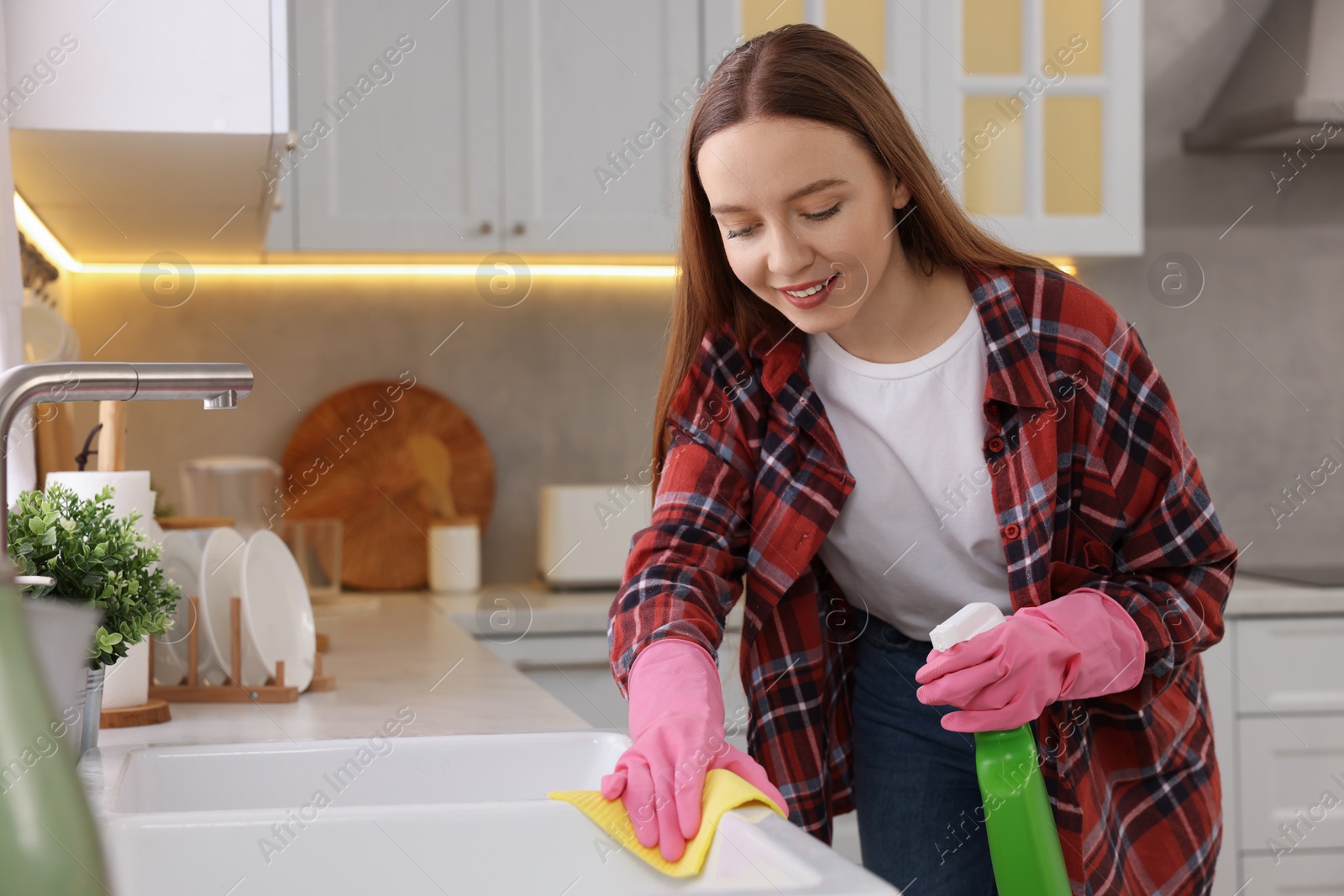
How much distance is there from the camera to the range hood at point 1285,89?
2.23 meters

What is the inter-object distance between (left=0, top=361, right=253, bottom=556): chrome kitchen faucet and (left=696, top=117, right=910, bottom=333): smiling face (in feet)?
1.19

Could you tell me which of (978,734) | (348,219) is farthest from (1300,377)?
(978,734)

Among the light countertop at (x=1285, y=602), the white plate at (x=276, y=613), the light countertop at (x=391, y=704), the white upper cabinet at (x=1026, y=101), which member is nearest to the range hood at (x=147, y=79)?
the white plate at (x=276, y=613)

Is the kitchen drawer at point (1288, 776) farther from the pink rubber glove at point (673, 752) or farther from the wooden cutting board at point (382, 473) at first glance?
the pink rubber glove at point (673, 752)

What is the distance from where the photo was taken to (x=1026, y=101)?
226 cm

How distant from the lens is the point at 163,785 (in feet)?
3.11

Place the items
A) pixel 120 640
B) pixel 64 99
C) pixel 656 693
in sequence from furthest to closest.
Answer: pixel 64 99 < pixel 120 640 < pixel 656 693

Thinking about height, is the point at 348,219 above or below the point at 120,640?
above

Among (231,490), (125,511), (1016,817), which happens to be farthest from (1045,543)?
(231,490)

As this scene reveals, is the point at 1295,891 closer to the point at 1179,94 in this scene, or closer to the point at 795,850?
the point at 1179,94

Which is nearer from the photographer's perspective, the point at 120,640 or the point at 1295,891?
the point at 120,640

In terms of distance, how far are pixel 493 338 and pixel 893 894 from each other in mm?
2015

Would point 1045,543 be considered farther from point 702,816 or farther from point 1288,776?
point 1288,776

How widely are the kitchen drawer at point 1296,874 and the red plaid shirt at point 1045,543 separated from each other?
47.4 inches
